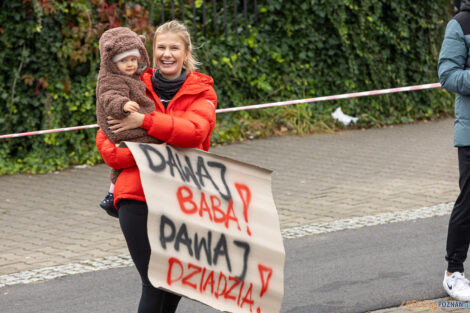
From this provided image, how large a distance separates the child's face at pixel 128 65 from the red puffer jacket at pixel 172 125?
151 mm

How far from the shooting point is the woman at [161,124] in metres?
3.55

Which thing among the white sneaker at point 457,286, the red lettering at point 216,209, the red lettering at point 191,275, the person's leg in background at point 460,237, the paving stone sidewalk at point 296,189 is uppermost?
the red lettering at point 216,209

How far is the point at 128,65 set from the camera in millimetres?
3566

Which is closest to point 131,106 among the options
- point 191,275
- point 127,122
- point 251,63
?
point 127,122

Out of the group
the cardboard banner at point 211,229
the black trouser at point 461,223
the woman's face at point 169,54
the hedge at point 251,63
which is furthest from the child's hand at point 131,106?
the hedge at point 251,63

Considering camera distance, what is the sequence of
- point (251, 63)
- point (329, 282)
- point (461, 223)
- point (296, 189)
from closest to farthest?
point (461, 223)
point (329, 282)
point (296, 189)
point (251, 63)

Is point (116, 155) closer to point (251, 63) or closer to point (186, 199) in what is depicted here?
point (186, 199)

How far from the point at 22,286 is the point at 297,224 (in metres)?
2.63

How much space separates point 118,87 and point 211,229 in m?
0.77

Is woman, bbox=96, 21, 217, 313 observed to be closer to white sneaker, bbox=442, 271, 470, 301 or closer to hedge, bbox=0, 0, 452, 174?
white sneaker, bbox=442, 271, 470, 301

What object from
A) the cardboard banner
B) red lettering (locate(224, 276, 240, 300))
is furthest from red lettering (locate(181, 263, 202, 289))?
red lettering (locate(224, 276, 240, 300))

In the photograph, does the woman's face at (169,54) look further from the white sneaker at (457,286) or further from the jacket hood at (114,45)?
the white sneaker at (457,286)

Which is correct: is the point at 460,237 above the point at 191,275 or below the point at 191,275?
below

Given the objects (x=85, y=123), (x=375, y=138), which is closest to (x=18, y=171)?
(x=85, y=123)
